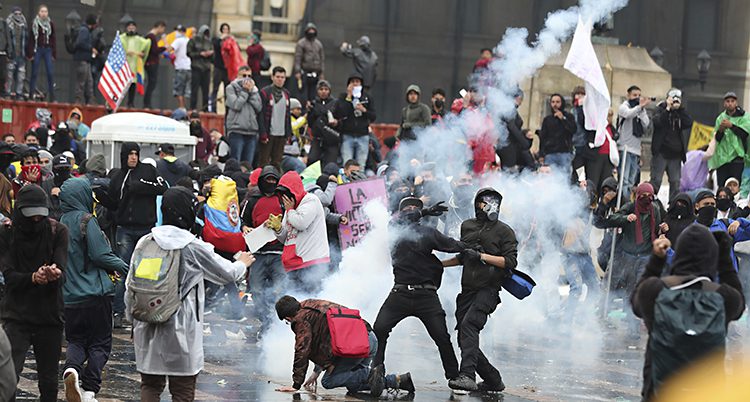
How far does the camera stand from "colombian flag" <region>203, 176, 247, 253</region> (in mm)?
15852

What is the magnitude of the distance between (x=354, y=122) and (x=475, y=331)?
844cm

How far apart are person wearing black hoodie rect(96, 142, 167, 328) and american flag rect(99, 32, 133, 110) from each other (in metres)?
8.28

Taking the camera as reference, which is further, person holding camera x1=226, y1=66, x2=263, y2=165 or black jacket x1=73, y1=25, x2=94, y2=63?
black jacket x1=73, y1=25, x2=94, y2=63

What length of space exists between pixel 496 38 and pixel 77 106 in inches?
374

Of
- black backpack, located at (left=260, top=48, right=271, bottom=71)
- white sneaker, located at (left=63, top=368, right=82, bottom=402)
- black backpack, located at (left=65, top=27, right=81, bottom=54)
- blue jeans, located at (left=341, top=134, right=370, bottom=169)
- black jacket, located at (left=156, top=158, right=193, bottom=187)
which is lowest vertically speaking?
white sneaker, located at (left=63, top=368, right=82, bottom=402)

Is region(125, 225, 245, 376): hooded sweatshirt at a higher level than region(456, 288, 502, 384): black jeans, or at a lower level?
higher

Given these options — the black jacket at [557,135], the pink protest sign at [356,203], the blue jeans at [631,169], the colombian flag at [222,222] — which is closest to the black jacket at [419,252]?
the pink protest sign at [356,203]

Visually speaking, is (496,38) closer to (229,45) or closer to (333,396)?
(229,45)

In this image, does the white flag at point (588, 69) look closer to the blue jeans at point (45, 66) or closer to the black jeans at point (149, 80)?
the black jeans at point (149, 80)

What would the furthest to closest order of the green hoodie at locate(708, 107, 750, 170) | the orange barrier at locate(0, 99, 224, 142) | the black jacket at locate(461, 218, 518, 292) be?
the orange barrier at locate(0, 99, 224, 142) < the green hoodie at locate(708, 107, 750, 170) < the black jacket at locate(461, 218, 518, 292)

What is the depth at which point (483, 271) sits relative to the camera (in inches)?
498

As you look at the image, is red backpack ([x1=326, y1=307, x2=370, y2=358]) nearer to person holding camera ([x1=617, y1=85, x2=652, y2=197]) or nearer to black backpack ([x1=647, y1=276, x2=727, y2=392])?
black backpack ([x1=647, y1=276, x2=727, y2=392])

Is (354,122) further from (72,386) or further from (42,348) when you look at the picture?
(42,348)

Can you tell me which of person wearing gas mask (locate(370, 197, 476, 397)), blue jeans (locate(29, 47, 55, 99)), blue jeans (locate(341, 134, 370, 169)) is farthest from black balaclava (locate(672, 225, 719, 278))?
blue jeans (locate(29, 47, 55, 99))
